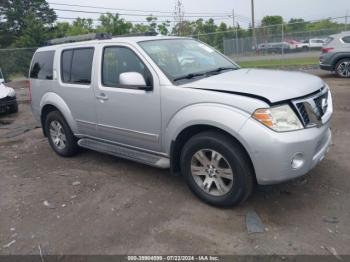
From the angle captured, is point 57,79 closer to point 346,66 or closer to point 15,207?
point 15,207

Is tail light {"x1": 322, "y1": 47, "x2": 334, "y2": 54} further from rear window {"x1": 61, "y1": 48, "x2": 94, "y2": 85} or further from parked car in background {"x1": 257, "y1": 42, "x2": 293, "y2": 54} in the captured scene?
rear window {"x1": 61, "y1": 48, "x2": 94, "y2": 85}

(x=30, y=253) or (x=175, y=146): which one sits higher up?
(x=175, y=146)

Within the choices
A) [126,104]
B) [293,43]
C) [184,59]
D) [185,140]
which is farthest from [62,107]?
[293,43]

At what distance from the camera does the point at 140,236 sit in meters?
3.59

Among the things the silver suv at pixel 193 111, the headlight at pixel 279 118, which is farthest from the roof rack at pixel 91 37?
the headlight at pixel 279 118

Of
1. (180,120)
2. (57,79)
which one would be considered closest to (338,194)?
(180,120)

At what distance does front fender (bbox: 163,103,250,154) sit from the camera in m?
3.58

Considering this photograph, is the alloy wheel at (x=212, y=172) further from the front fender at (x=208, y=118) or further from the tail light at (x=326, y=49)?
the tail light at (x=326, y=49)

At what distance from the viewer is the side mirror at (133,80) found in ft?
13.9

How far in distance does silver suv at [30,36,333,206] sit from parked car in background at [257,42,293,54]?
58.7 ft

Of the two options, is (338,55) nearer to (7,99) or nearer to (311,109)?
(311,109)

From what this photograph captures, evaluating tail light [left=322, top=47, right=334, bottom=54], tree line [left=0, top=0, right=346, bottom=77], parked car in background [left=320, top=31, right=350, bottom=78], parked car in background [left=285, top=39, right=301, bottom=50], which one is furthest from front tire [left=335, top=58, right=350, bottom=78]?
parked car in background [left=285, top=39, right=301, bottom=50]

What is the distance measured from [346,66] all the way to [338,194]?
32.9ft

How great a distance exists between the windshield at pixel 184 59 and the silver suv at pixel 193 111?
0.05 feet
